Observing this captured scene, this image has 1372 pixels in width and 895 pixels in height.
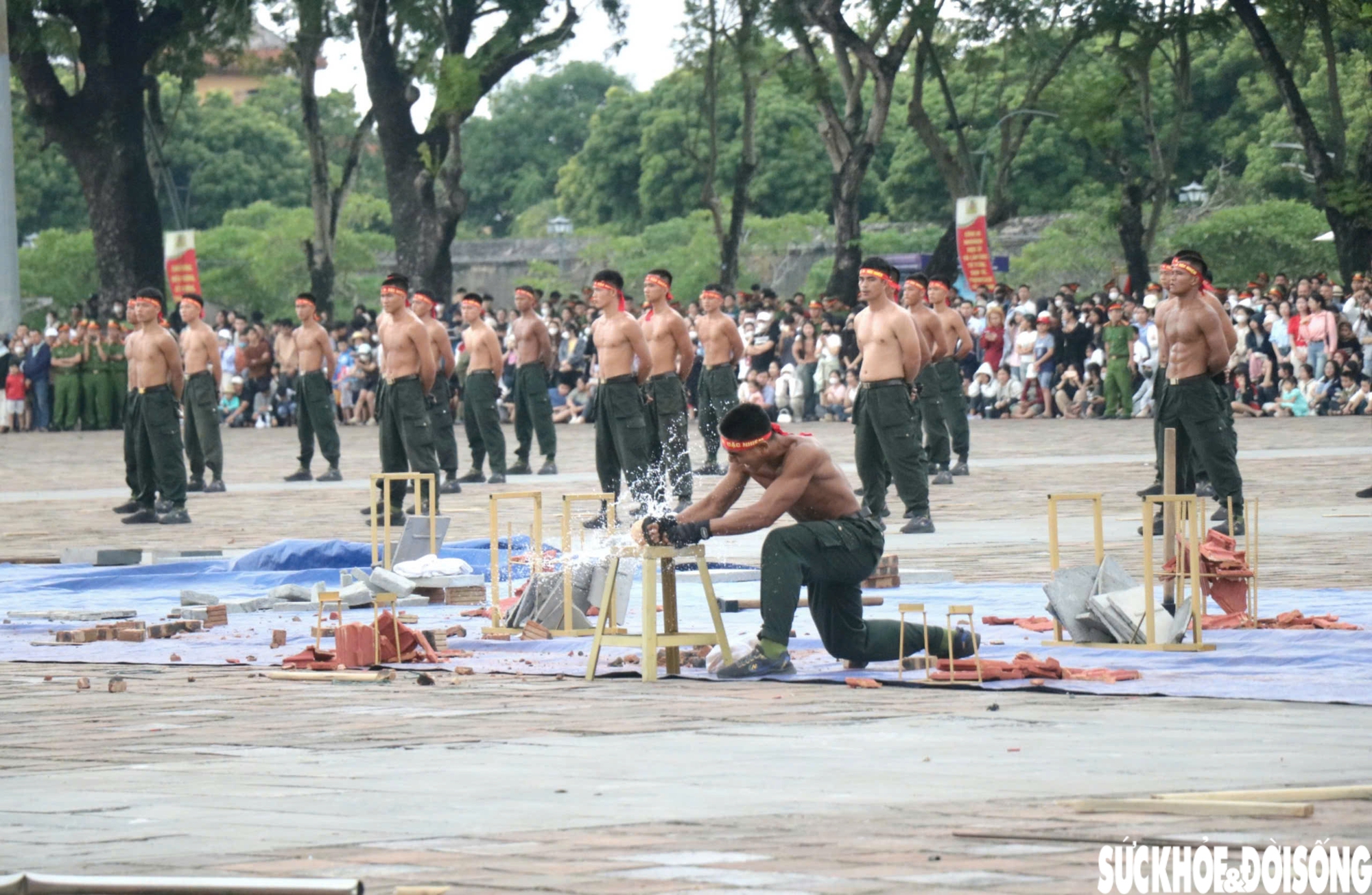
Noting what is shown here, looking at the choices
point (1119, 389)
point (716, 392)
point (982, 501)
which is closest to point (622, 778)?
point (982, 501)

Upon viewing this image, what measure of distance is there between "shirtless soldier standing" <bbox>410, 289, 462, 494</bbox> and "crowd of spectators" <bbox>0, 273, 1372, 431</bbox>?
7.73ft

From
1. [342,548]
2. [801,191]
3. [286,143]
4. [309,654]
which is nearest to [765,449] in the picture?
[309,654]

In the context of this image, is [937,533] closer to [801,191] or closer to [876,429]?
[876,429]

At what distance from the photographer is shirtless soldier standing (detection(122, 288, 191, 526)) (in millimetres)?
18016

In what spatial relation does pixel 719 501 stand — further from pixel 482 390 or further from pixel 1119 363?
pixel 1119 363

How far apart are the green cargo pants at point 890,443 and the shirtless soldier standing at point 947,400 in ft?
11.5

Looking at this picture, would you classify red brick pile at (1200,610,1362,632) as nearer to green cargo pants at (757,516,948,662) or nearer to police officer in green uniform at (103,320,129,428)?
green cargo pants at (757,516,948,662)

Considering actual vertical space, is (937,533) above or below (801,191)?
below

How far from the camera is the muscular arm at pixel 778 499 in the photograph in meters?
8.91

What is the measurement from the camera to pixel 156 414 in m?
18.1

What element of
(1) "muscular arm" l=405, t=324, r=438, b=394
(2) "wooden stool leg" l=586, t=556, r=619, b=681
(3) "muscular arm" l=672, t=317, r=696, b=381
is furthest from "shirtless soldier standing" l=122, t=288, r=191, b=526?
(2) "wooden stool leg" l=586, t=556, r=619, b=681

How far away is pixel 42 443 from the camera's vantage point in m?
32.8

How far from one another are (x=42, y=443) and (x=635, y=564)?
23.5 meters

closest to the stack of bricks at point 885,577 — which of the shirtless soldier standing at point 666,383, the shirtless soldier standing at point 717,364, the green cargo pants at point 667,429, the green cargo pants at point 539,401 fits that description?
the green cargo pants at point 667,429
